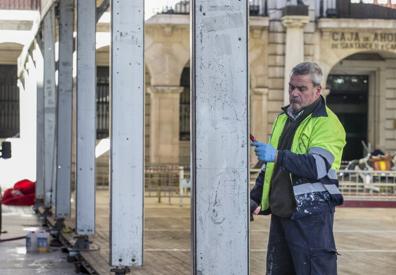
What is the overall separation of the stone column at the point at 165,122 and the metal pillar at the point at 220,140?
28568mm

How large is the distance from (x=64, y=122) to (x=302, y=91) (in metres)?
12.6

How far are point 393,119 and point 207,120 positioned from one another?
32810 millimetres

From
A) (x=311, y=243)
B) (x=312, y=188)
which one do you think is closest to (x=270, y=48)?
(x=312, y=188)

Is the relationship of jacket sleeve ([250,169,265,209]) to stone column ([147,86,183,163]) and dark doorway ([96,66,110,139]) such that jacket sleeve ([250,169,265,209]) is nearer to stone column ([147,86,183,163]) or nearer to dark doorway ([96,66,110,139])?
stone column ([147,86,183,163])

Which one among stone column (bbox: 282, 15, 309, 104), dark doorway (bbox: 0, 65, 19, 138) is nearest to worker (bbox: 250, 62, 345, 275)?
stone column (bbox: 282, 15, 309, 104)

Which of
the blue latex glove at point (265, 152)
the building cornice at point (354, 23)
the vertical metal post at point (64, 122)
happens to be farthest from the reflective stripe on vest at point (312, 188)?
the building cornice at point (354, 23)

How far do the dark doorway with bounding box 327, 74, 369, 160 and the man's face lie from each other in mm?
34097

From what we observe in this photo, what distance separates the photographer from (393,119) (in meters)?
39.4

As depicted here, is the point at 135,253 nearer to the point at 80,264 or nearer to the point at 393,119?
the point at 80,264

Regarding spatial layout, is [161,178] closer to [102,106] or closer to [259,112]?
[259,112]

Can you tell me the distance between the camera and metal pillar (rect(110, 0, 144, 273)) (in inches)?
454

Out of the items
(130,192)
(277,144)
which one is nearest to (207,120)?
(277,144)

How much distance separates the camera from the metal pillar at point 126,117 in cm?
1154

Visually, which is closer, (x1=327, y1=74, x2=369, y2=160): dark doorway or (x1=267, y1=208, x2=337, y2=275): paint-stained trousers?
(x1=267, y1=208, x2=337, y2=275): paint-stained trousers
